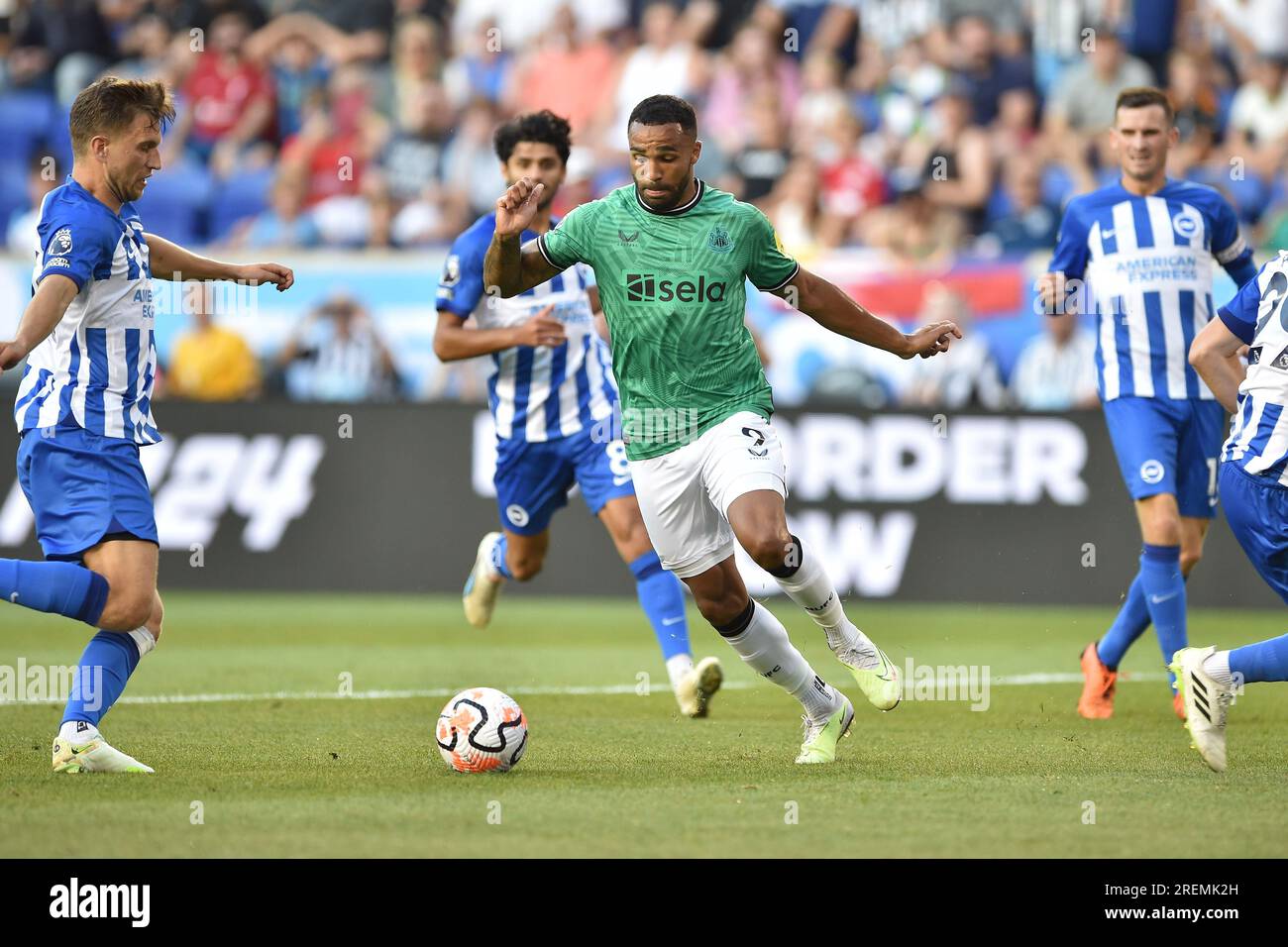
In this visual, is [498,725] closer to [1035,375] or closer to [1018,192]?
[1035,375]

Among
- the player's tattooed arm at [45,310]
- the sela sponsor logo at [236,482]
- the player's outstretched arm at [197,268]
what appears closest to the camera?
the player's tattooed arm at [45,310]

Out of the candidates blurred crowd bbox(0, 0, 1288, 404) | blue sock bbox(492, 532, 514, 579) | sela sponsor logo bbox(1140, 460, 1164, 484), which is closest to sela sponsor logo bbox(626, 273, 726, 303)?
sela sponsor logo bbox(1140, 460, 1164, 484)

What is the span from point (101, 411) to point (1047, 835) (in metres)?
3.74

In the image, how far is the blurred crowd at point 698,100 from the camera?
1750 cm

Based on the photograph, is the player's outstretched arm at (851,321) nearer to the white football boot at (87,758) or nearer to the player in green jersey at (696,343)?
the player in green jersey at (696,343)

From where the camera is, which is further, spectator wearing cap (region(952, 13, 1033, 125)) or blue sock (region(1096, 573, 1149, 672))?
spectator wearing cap (region(952, 13, 1033, 125))

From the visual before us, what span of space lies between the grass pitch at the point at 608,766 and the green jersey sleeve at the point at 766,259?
6.20ft

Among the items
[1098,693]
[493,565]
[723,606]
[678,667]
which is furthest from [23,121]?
[723,606]

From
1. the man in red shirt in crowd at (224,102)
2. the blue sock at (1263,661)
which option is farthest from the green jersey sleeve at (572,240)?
the man in red shirt in crowd at (224,102)

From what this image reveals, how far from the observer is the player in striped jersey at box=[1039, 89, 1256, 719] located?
8844mm

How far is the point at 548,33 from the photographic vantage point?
766 inches

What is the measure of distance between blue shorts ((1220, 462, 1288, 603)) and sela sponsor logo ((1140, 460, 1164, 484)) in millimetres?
1722

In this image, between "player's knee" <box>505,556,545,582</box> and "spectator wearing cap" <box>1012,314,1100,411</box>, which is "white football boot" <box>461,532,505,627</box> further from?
"spectator wearing cap" <box>1012,314,1100,411</box>
